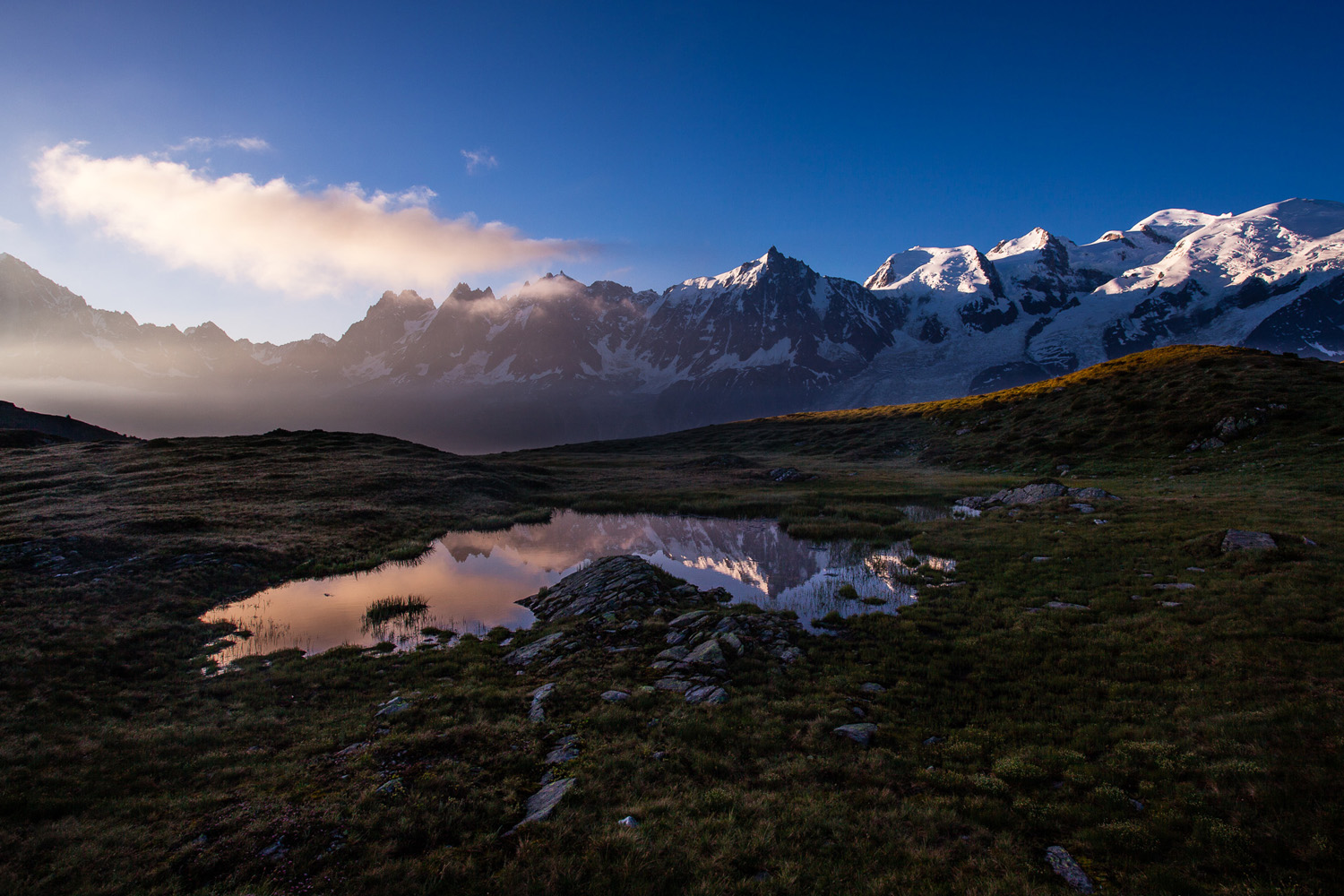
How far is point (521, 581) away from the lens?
3011 centimetres

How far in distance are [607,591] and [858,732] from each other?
13.8 m

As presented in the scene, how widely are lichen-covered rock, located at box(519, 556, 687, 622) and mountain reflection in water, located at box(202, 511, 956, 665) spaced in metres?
1.38

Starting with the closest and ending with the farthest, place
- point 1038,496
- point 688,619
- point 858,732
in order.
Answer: point 858,732, point 688,619, point 1038,496

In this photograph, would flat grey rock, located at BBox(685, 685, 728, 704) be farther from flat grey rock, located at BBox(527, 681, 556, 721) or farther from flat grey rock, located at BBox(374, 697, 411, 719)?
flat grey rock, located at BBox(374, 697, 411, 719)

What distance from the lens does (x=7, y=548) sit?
25.3 metres

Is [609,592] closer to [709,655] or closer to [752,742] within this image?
[709,655]

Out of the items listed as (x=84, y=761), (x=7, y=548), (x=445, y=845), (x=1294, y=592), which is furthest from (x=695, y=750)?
(x=7, y=548)

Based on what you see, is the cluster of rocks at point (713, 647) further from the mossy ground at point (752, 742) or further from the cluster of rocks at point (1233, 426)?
the cluster of rocks at point (1233, 426)

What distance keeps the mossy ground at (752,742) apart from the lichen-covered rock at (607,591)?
411cm

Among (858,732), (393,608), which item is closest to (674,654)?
(858,732)

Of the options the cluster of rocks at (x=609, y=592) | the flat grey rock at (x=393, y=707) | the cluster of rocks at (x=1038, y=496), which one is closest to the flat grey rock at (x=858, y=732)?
the cluster of rocks at (x=609, y=592)

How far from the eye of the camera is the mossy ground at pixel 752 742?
7918 mm

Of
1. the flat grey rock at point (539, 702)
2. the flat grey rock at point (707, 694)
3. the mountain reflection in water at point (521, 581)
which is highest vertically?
the flat grey rock at point (707, 694)

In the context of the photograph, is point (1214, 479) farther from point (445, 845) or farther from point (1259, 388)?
point (445, 845)
